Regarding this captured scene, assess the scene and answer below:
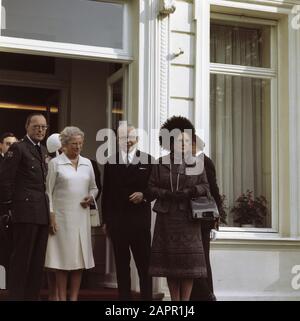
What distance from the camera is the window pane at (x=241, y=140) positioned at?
8984 mm

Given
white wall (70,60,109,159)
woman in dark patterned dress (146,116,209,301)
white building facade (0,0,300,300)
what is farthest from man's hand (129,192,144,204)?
white wall (70,60,109,159)

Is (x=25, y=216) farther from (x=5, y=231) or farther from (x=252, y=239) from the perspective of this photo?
(x=252, y=239)

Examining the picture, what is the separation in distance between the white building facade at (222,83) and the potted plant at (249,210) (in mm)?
64

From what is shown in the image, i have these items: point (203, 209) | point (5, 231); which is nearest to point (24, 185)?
point (5, 231)

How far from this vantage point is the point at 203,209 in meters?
→ 6.55

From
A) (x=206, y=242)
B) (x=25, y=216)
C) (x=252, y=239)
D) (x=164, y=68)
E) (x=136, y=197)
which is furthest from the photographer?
(x=252, y=239)

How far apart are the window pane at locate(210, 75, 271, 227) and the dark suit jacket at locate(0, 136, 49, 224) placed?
284 centimetres

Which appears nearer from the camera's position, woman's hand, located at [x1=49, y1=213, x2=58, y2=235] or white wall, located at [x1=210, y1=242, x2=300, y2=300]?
woman's hand, located at [x1=49, y1=213, x2=58, y2=235]

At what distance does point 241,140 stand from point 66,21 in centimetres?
266

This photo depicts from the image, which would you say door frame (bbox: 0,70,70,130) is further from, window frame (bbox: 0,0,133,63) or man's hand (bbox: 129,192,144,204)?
man's hand (bbox: 129,192,144,204)

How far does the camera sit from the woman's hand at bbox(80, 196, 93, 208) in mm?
6988

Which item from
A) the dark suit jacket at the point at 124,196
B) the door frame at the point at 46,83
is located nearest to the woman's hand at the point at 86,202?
the dark suit jacket at the point at 124,196

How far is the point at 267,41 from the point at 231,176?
1.83m
